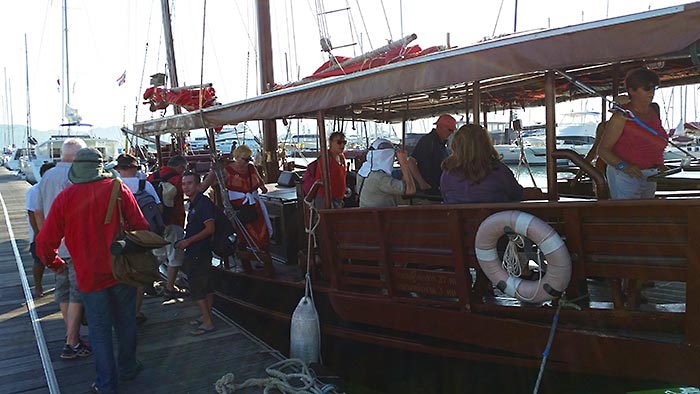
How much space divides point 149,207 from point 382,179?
2.27m

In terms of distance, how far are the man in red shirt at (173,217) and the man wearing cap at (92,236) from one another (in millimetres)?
2454

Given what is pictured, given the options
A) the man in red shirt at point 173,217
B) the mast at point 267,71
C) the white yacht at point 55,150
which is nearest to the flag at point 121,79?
the white yacht at point 55,150

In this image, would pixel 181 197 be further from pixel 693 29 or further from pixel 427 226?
pixel 693 29

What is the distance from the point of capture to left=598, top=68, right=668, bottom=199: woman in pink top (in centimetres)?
322

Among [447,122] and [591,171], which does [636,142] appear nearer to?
[591,171]

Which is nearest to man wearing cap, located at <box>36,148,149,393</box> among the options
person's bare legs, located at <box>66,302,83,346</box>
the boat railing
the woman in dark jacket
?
person's bare legs, located at <box>66,302,83,346</box>

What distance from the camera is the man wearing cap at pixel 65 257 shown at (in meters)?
4.06

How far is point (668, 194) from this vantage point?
158 inches

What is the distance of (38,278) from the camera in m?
5.68

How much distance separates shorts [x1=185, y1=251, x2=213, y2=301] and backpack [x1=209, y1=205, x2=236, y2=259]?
0.34 feet

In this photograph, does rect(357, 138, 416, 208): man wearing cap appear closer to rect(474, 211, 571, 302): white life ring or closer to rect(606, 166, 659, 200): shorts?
rect(474, 211, 571, 302): white life ring

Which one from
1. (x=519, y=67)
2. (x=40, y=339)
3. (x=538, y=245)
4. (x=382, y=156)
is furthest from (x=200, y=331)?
(x=519, y=67)

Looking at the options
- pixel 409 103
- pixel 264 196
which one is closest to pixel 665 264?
pixel 409 103

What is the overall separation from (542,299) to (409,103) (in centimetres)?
410
